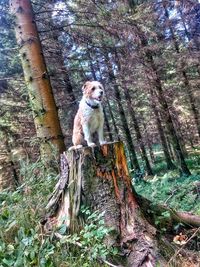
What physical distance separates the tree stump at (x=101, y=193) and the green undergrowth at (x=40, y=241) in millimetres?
128

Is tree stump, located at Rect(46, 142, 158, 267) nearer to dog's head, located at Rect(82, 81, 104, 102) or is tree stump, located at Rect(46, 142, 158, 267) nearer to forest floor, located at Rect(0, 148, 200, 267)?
forest floor, located at Rect(0, 148, 200, 267)

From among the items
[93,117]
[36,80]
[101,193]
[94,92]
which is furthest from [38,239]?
[36,80]

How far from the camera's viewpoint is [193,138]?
3209 cm

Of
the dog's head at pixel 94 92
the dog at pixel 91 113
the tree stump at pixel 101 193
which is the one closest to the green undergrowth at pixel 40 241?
the tree stump at pixel 101 193

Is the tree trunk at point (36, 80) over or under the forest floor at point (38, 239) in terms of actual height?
over

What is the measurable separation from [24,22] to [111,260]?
4.55m

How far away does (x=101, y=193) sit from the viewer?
12.5ft

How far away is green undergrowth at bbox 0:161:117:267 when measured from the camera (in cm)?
328

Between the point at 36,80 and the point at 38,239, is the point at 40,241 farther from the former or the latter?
the point at 36,80

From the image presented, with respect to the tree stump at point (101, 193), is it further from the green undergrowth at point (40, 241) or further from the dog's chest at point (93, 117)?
the dog's chest at point (93, 117)

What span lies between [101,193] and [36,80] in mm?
2973

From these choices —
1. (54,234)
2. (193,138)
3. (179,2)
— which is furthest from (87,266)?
(193,138)

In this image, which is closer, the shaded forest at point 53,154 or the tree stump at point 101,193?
the shaded forest at point 53,154

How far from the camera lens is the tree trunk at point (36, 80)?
593 cm
